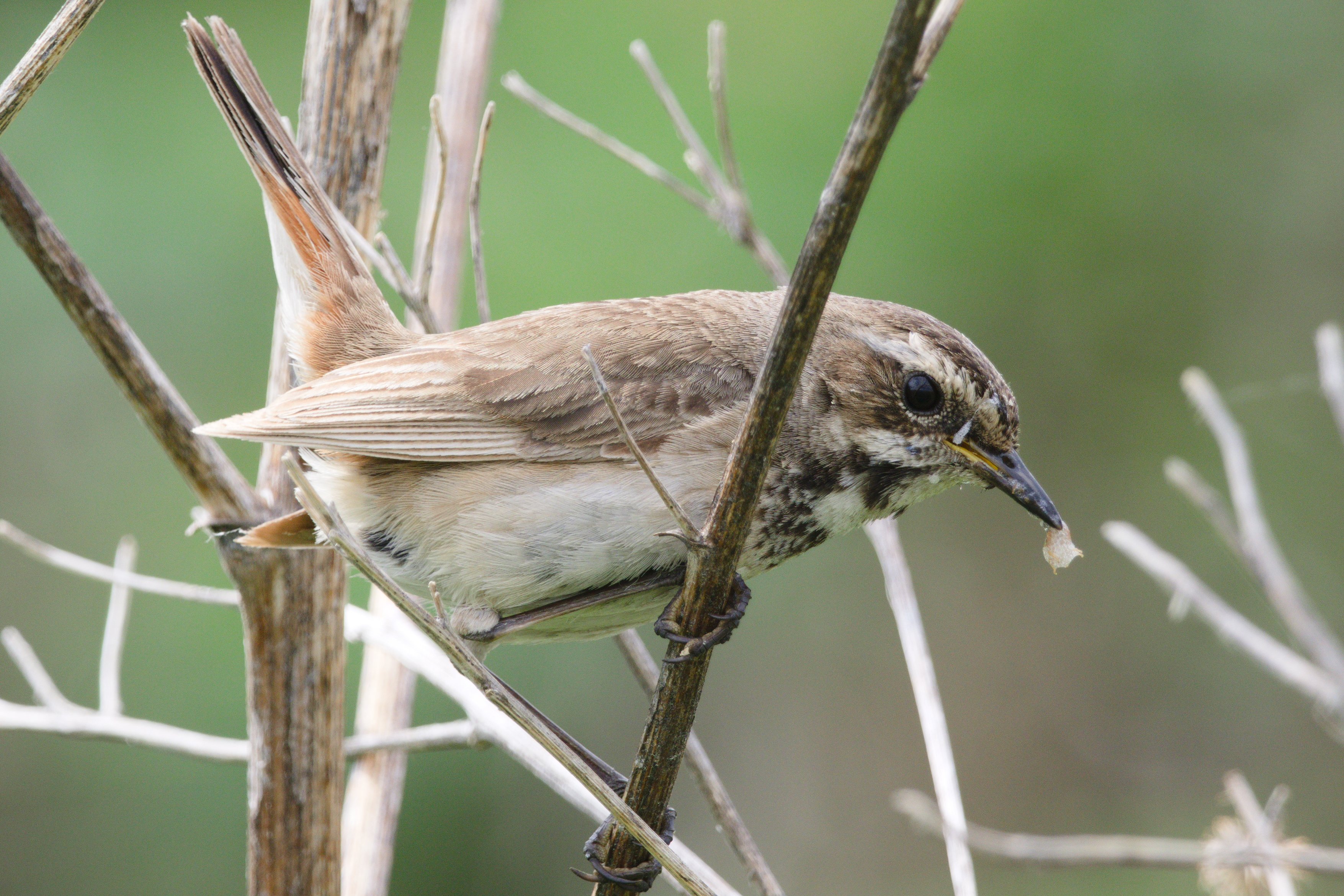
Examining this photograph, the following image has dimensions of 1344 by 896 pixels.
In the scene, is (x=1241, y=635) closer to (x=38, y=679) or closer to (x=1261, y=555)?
(x=1261, y=555)

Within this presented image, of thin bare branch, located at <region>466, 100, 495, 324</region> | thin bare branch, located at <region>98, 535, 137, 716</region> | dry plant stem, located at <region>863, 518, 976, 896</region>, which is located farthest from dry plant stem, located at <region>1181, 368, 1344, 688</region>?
thin bare branch, located at <region>98, 535, 137, 716</region>

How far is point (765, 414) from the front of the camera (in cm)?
223

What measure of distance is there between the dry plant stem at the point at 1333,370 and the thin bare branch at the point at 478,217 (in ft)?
6.97

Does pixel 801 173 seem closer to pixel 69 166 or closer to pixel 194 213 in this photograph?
pixel 194 213

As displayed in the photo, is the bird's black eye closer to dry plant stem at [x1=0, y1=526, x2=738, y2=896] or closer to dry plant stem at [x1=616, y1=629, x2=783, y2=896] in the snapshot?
dry plant stem at [x1=616, y1=629, x2=783, y2=896]

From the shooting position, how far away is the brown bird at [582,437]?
3178mm

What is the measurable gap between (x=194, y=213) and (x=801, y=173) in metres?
3.32

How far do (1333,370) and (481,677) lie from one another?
81.1 inches

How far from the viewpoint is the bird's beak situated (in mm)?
3277

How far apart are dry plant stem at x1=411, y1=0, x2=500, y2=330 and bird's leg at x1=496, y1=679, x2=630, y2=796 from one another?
1.36m

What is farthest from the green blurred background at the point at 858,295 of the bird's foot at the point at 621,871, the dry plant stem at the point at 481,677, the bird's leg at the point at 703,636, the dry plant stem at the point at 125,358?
the bird's leg at the point at 703,636

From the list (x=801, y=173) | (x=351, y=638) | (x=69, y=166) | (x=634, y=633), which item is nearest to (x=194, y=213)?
(x=69, y=166)

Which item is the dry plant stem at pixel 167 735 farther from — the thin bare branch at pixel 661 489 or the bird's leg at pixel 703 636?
the thin bare branch at pixel 661 489

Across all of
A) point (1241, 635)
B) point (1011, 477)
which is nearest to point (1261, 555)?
Answer: point (1241, 635)
